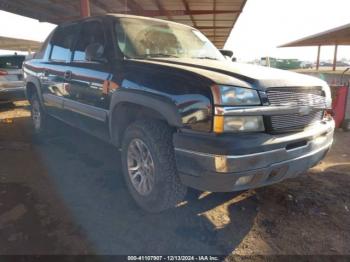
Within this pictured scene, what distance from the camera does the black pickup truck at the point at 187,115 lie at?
2332 millimetres

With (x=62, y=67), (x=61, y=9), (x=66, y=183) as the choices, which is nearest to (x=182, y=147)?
(x=66, y=183)

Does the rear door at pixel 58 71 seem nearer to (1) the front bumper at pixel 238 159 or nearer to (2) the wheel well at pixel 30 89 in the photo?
(2) the wheel well at pixel 30 89

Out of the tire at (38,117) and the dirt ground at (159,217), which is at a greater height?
the tire at (38,117)

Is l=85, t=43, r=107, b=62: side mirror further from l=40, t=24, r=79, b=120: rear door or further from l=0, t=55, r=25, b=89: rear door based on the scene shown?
l=0, t=55, r=25, b=89: rear door

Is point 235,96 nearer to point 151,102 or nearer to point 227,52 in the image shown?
point 151,102

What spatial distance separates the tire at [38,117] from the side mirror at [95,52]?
8.48 feet

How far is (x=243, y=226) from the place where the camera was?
2.86 metres

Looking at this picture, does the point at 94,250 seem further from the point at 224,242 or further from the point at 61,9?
the point at 61,9

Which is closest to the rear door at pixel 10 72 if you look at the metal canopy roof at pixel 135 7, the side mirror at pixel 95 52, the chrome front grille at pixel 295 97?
the metal canopy roof at pixel 135 7

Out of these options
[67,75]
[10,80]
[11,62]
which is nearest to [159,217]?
[67,75]

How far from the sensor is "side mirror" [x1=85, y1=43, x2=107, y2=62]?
3410mm

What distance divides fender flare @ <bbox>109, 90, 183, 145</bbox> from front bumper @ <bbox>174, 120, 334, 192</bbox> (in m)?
0.16

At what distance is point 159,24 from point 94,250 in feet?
9.51

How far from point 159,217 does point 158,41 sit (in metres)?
2.12
